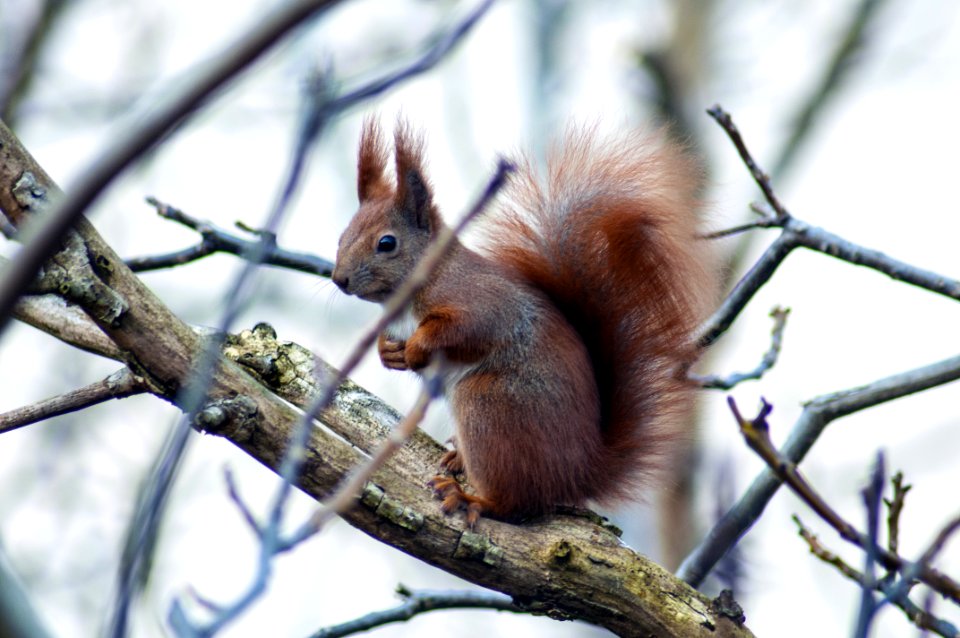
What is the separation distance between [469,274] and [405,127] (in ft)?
1.35

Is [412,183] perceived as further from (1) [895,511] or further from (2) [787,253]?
(1) [895,511]

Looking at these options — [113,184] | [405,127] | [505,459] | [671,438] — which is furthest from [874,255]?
[113,184]

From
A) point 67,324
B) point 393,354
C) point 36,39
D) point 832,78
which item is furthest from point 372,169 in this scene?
point 832,78

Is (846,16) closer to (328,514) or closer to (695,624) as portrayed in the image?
(695,624)

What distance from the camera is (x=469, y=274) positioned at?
2688 mm

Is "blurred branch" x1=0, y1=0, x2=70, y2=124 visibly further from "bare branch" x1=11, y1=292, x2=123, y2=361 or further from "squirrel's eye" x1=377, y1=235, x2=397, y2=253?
"bare branch" x1=11, y1=292, x2=123, y2=361

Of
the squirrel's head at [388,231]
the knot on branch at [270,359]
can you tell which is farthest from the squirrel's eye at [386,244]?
the knot on branch at [270,359]

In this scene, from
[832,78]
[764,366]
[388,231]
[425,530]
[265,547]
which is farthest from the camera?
[832,78]

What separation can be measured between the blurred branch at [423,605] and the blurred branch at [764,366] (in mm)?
712

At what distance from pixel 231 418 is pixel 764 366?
1269 millimetres

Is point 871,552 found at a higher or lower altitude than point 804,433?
lower

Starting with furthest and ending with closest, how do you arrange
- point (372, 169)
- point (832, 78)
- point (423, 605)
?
point (832, 78), point (372, 169), point (423, 605)

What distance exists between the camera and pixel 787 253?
7.02ft

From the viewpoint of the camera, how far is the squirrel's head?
2.71 m
